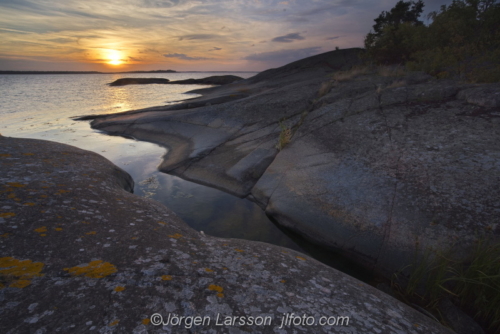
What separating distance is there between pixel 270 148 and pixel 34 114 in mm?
22893

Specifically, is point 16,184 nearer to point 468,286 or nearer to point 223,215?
point 223,215

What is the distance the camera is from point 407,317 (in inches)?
110

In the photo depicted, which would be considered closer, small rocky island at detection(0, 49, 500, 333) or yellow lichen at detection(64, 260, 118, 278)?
small rocky island at detection(0, 49, 500, 333)

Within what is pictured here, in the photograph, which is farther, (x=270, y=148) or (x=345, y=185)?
(x=270, y=148)

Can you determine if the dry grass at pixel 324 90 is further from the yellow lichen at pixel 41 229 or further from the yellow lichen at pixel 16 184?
the yellow lichen at pixel 41 229

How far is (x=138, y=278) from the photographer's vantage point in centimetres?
251

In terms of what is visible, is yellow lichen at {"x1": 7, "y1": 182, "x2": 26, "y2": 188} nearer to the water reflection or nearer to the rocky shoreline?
the water reflection

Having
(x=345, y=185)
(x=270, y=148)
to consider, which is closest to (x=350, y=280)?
(x=345, y=185)

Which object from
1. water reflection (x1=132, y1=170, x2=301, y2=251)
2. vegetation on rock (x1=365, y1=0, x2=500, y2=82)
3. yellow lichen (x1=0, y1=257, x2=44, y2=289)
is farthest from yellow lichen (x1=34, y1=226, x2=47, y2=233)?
vegetation on rock (x1=365, y1=0, x2=500, y2=82)

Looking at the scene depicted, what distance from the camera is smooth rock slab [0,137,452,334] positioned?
2.08 m

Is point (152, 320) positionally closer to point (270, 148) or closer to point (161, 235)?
point (161, 235)

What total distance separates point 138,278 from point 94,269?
0.47 metres

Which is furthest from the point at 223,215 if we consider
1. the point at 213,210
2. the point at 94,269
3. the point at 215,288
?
the point at 94,269

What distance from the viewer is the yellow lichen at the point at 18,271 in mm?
2229
